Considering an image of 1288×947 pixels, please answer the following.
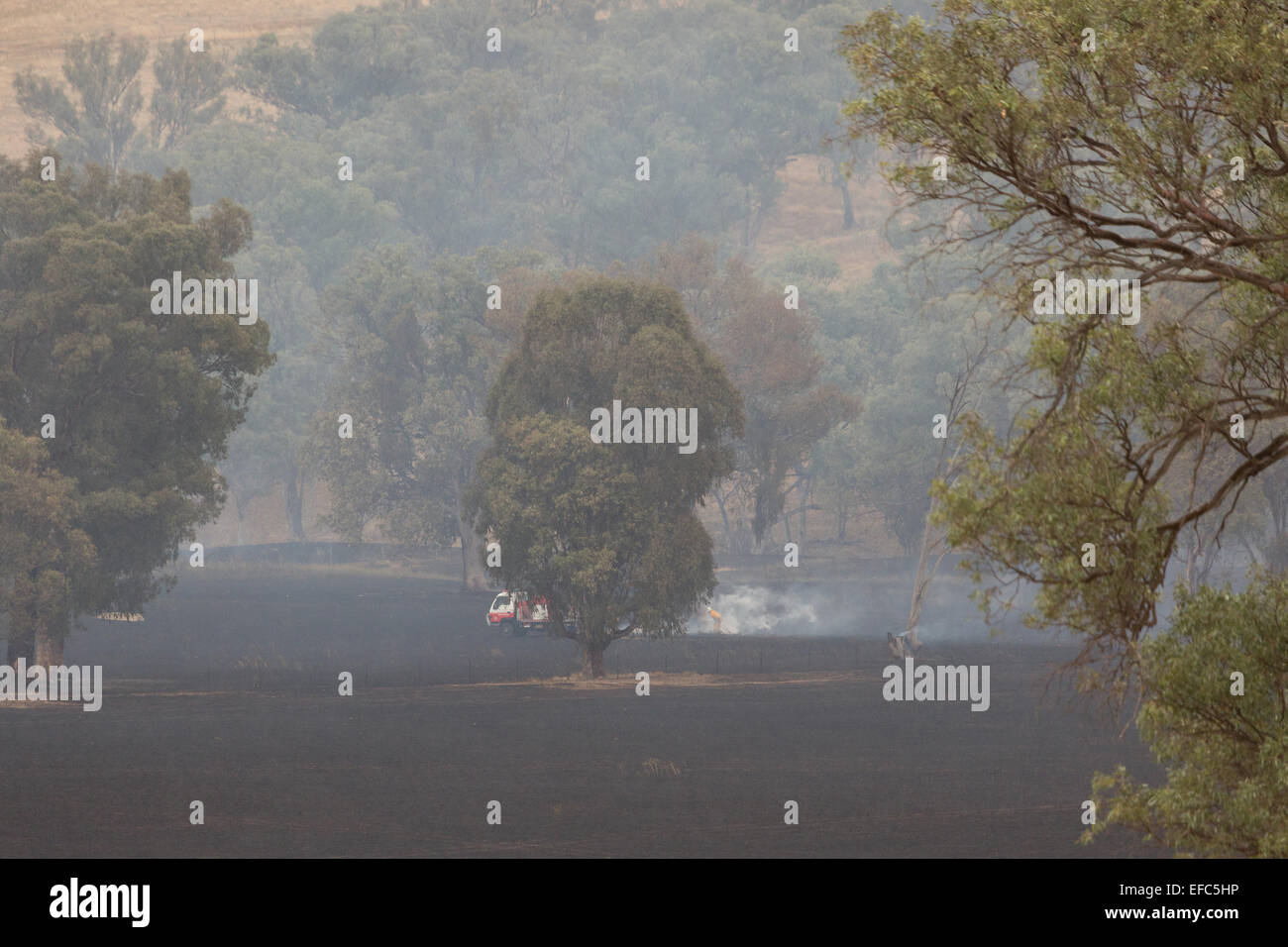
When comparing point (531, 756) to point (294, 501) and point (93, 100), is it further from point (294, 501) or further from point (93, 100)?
point (93, 100)

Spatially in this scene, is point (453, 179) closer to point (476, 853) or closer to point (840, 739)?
point (840, 739)

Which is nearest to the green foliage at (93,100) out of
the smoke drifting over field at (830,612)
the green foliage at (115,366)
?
the smoke drifting over field at (830,612)

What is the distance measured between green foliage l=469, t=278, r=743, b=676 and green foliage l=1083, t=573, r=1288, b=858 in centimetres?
3422

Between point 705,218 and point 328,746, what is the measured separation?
103 m

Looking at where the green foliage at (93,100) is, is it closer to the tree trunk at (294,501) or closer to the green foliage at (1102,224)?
the tree trunk at (294,501)

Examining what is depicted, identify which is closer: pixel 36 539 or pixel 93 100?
pixel 36 539

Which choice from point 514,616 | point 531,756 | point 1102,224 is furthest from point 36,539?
point 1102,224

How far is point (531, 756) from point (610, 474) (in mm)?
14536

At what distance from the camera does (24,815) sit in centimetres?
3069

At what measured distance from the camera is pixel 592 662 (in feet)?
183

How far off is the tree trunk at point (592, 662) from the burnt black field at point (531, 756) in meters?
0.88

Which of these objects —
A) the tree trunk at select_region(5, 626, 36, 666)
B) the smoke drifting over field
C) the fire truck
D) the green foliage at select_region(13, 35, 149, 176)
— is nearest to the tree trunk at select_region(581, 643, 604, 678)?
the fire truck

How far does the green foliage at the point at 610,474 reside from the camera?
51750mm

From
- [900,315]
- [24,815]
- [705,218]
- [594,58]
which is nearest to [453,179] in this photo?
[705,218]
